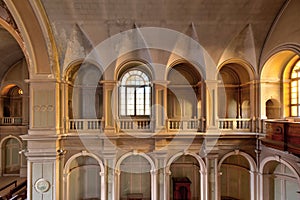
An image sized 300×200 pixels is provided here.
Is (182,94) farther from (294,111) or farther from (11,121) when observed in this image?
(11,121)

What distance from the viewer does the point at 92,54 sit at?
41.8 feet

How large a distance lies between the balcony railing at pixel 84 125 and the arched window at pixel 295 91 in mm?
9373

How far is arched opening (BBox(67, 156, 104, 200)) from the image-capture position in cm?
1441

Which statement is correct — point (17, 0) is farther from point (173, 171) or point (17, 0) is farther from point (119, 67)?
point (173, 171)

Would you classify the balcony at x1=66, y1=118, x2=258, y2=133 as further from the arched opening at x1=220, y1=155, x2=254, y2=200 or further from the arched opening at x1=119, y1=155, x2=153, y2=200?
the arched opening at x1=119, y1=155, x2=153, y2=200

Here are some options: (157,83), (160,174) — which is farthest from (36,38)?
(160,174)

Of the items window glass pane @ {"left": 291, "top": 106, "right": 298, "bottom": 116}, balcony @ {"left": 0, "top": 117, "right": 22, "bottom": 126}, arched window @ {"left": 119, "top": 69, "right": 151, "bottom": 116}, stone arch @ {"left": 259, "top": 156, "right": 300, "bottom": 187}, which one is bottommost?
stone arch @ {"left": 259, "top": 156, "right": 300, "bottom": 187}

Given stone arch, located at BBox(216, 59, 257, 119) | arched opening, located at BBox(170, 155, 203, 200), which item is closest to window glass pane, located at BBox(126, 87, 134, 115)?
arched opening, located at BBox(170, 155, 203, 200)

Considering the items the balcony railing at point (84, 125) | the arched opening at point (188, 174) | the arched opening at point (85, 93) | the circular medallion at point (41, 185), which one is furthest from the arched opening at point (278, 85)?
the circular medallion at point (41, 185)

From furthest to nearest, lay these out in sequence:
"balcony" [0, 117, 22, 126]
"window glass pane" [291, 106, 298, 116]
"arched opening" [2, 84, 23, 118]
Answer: "arched opening" [2, 84, 23, 118], "balcony" [0, 117, 22, 126], "window glass pane" [291, 106, 298, 116]

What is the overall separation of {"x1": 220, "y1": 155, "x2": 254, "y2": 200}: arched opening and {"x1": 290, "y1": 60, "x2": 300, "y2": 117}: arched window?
3728mm

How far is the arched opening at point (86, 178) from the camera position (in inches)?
567

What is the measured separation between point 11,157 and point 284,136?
19432 mm

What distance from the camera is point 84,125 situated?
12914 mm
